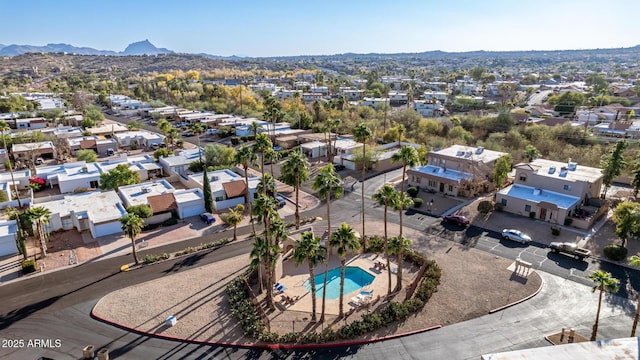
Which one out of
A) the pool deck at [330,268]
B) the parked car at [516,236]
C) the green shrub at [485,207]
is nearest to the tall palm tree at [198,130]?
the pool deck at [330,268]

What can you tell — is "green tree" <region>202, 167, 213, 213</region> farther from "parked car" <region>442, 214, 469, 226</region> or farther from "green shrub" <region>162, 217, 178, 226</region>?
"parked car" <region>442, 214, 469, 226</region>

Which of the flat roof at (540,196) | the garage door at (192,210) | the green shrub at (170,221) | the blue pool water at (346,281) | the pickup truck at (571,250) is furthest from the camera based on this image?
the garage door at (192,210)

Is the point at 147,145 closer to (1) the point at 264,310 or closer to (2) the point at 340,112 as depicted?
(2) the point at 340,112

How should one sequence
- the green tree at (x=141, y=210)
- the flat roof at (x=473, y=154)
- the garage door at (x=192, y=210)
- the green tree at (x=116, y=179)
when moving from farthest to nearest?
1. the flat roof at (x=473, y=154)
2. the green tree at (x=116, y=179)
3. the garage door at (x=192, y=210)
4. the green tree at (x=141, y=210)

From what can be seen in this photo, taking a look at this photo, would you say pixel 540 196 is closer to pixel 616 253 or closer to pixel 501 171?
pixel 501 171

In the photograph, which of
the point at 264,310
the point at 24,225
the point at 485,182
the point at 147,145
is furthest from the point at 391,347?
the point at 147,145

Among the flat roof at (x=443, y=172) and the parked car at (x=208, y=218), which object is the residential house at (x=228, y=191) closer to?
the parked car at (x=208, y=218)

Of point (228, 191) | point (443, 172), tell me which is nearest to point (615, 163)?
point (443, 172)
